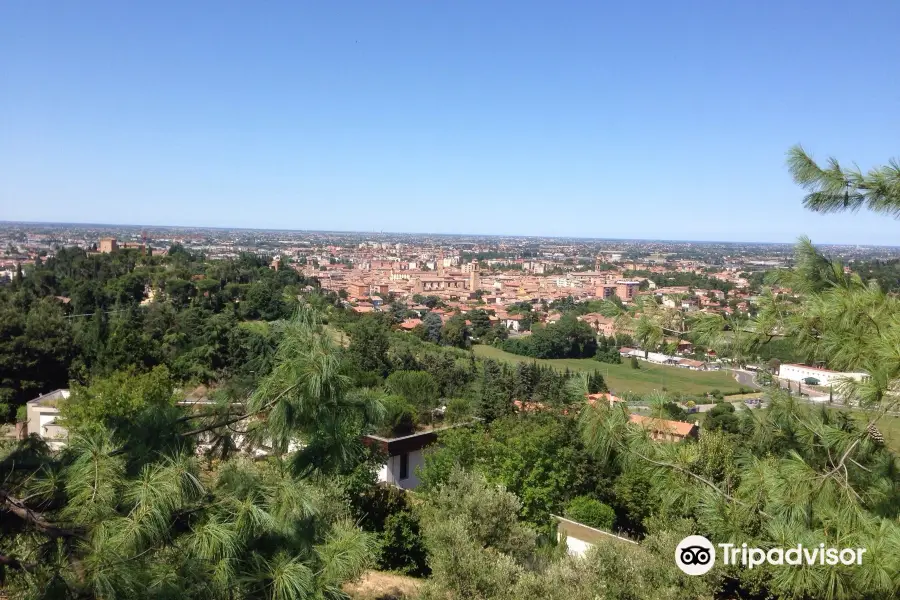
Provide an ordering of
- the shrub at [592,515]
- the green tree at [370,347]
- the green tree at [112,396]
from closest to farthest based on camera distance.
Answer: the green tree at [112,396] → the shrub at [592,515] → the green tree at [370,347]

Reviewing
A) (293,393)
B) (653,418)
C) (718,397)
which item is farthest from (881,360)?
(718,397)

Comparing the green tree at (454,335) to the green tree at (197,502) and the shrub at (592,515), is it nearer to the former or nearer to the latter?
the shrub at (592,515)

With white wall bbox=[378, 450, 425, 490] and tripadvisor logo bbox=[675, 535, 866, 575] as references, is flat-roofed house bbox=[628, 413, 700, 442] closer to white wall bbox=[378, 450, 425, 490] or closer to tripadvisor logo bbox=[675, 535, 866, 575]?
tripadvisor logo bbox=[675, 535, 866, 575]

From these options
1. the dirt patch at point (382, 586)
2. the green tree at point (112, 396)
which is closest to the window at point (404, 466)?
the dirt patch at point (382, 586)

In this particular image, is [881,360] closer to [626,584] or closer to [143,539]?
[143,539]

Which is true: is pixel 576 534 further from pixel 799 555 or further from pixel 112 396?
pixel 112 396

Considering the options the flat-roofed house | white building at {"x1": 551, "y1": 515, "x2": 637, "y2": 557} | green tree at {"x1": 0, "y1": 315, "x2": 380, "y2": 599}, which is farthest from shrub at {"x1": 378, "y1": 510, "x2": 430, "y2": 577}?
green tree at {"x1": 0, "y1": 315, "x2": 380, "y2": 599}
